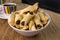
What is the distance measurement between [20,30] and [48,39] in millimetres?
185

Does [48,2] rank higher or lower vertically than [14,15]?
lower

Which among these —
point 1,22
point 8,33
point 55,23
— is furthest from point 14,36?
point 55,23

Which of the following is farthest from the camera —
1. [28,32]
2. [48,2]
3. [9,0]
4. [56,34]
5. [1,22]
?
[48,2]

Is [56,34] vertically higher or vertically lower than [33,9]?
lower

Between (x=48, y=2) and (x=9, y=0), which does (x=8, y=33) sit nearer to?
(x=9, y=0)

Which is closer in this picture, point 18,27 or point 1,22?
point 18,27

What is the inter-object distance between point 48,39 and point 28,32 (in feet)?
0.47

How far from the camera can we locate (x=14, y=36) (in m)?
0.90

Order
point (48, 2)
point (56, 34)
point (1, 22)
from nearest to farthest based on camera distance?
point (56, 34), point (1, 22), point (48, 2)

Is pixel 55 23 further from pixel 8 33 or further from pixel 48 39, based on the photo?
pixel 8 33

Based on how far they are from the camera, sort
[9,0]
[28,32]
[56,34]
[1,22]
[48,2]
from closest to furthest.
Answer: [28,32]
[56,34]
[1,22]
[9,0]
[48,2]

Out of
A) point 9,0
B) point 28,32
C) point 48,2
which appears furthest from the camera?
point 48,2

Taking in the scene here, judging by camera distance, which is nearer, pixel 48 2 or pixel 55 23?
pixel 55 23

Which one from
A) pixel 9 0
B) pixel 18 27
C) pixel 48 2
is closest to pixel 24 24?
pixel 18 27
